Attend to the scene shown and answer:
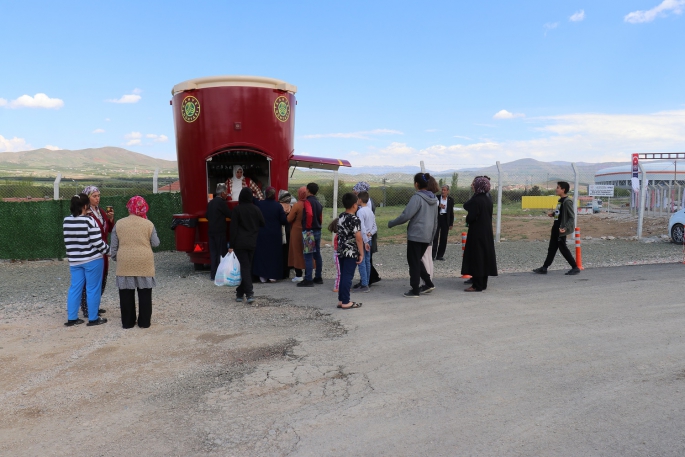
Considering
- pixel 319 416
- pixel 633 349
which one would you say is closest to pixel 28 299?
pixel 319 416

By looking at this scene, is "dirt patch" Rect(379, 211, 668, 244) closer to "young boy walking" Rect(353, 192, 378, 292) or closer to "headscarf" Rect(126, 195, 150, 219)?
"young boy walking" Rect(353, 192, 378, 292)

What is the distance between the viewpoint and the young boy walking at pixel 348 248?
7746 millimetres

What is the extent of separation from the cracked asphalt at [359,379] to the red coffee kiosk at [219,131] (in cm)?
308

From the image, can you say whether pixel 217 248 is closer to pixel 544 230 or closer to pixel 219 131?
pixel 219 131

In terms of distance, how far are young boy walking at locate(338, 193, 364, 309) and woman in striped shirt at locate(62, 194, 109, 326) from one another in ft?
9.67

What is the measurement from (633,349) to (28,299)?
329 inches

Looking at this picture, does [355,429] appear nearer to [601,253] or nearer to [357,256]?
[357,256]

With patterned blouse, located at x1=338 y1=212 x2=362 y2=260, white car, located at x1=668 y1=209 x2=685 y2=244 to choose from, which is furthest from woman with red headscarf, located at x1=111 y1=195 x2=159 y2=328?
white car, located at x1=668 y1=209 x2=685 y2=244

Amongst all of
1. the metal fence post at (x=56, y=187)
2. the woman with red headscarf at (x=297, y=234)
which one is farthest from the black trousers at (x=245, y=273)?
the metal fence post at (x=56, y=187)

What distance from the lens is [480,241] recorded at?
8812mm

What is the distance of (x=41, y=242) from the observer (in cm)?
1397

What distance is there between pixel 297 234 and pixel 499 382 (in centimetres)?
576

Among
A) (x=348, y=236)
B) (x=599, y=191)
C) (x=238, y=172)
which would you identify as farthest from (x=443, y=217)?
(x=599, y=191)

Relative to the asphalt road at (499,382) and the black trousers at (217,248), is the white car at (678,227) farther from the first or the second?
the black trousers at (217,248)
